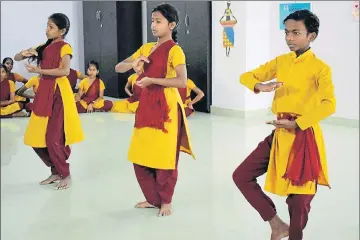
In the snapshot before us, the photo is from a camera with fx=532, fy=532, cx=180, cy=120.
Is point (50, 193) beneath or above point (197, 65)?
beneath

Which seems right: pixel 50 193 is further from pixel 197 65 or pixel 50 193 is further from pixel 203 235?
pixel 197 65

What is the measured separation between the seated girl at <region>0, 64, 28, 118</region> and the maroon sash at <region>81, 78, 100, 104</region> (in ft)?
2.76

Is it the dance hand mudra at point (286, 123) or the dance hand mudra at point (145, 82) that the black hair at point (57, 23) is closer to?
the dance hand mudra at point (145, 82)

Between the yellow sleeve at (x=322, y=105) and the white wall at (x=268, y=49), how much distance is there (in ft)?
12.7

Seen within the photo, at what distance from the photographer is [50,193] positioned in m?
3.32

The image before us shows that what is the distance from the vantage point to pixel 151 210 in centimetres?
297

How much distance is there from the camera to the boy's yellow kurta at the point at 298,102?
2.03 meters

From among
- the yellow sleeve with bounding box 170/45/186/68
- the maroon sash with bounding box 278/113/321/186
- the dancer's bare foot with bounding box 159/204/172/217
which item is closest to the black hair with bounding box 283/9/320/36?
the maroon sash with bounding box 278/113/321/186

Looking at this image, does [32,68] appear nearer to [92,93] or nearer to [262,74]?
[262,74]

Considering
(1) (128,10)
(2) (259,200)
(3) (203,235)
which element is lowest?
(3) (203,235)

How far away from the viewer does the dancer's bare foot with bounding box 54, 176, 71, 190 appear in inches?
135

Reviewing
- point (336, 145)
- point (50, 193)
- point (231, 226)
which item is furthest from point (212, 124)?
point (231, 226)

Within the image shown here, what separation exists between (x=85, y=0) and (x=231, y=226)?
6.96 meters

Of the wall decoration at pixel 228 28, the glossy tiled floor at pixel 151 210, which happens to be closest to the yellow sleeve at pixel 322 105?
the glossy tiled floor at pixel 151 210
